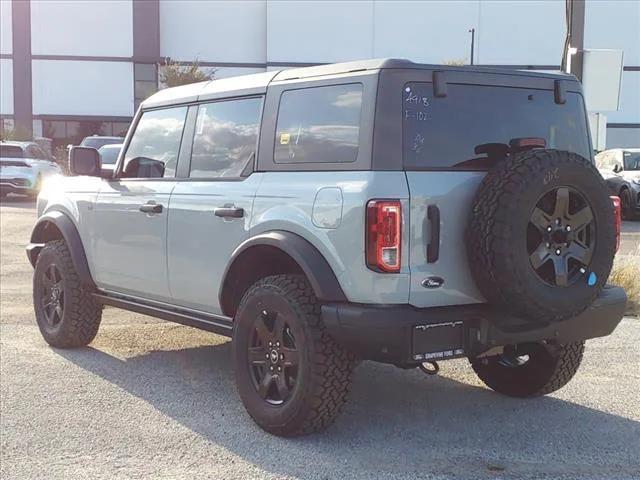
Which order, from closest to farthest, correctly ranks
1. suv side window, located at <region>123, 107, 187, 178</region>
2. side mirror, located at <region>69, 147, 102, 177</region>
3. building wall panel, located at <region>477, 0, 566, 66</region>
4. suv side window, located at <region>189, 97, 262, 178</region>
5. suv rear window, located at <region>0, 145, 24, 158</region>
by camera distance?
suv side window, located at <region>189, 97, 262, 178</region> < suv side window, located at <region>123, 107, 187, 178</region> < side mirror, located at <region>69, 147, 102, 177</region> < suv rear window, located at <region>0, 145, 24, 158</region> < building wall panel, located at <region>477, 0, 566, 66</region>

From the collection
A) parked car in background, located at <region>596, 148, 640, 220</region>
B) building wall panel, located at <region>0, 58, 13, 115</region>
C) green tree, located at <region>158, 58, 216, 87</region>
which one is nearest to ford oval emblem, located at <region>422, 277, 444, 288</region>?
parked car in background, located at <region>596, 148, 640, 220</region>

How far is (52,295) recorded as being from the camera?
19.8 ft

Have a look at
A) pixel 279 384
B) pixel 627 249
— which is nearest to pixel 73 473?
pixel 279 384

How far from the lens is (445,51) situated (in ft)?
146

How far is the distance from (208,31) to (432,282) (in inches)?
1698

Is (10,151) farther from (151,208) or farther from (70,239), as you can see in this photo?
(151,208)

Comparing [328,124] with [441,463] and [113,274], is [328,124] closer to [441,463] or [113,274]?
[441,463]

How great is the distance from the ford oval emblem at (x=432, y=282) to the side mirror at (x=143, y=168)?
7.47 feet

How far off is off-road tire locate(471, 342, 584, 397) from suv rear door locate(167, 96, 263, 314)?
6.07 ft

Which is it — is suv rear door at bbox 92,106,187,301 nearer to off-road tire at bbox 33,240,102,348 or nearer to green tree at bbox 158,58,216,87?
off-road tire at bbox 33,240,102,348

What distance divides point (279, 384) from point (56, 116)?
43.3 meters

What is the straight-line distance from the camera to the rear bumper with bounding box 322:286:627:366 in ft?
11.4

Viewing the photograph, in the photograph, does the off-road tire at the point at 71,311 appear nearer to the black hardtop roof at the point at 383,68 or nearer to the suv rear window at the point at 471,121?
the black hardtop roof at the point at 383,68

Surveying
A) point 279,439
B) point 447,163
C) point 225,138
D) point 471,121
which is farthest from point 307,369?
point 225,138
